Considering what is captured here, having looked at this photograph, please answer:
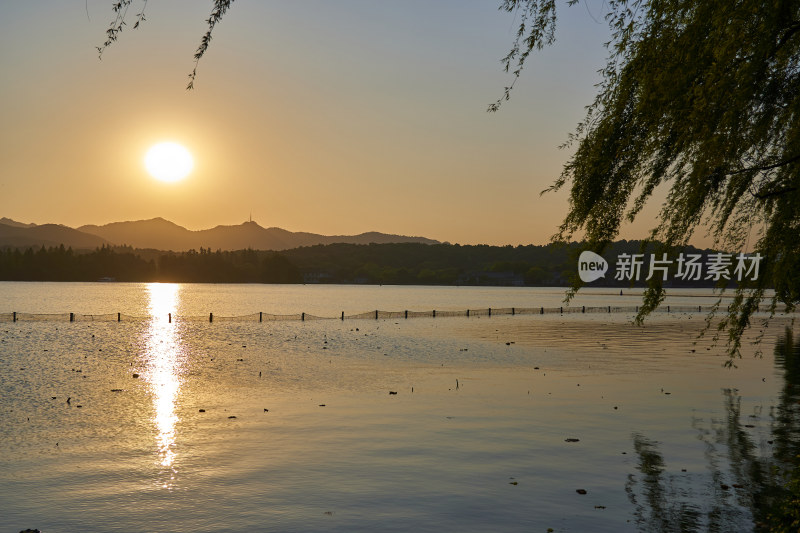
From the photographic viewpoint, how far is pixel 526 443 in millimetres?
14617

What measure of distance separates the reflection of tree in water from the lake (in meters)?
0.05

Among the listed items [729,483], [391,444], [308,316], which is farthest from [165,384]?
[308,316]

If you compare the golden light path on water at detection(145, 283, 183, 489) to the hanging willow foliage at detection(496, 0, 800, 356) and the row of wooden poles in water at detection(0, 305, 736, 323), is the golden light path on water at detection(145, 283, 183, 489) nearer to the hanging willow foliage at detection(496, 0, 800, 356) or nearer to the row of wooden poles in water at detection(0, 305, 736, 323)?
the hanging willow foliage at detection(496, 0, 800, 356)

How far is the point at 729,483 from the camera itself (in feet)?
37.5

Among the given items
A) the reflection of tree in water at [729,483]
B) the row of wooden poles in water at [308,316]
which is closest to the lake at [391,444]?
the reflection of tree in water at [729,483]

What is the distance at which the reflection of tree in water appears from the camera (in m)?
9.22

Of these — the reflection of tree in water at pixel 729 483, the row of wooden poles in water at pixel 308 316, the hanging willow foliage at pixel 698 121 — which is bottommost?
the row of wooden poles in water at pixel 308 316

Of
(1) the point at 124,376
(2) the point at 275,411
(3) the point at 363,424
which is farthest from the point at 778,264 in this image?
(1) the point at 124,376

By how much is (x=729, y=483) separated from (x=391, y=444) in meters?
Answer: 6.68

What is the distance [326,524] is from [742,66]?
8.50m

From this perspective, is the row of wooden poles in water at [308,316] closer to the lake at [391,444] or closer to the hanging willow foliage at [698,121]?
the lake at [391,444]

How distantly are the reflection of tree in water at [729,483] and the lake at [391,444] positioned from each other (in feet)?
0.17

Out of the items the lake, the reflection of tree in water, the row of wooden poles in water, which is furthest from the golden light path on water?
the row of wooden poles in water

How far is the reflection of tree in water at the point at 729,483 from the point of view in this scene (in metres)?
9.22
